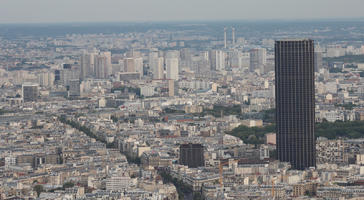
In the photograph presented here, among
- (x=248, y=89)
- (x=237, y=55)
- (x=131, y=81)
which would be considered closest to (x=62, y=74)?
(x=131, y=81)

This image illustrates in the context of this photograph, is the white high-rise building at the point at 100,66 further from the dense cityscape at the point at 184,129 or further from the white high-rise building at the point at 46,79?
the white high-rise building at the point at 46,79

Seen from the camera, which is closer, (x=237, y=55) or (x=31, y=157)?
(x=31, y=157)

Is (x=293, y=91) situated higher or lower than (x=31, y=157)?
higher

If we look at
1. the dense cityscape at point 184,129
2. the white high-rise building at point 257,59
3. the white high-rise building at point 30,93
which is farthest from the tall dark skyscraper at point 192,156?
the white high-rise building at point 257,59

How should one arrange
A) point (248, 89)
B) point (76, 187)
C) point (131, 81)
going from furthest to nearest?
1. point (131, 81)
2. point (248, 89)
3. point (76, 187)

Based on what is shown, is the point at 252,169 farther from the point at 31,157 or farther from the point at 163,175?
the point at 31,157

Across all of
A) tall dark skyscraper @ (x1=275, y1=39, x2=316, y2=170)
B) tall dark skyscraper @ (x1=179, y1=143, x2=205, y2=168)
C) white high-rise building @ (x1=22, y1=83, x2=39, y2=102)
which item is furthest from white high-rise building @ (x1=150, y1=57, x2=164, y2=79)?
tall dark skyscraper @ (x1=179, y1=143, x2=205, y2=168)

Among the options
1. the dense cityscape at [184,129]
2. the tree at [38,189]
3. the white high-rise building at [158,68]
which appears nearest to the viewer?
the tree at [38,189]
